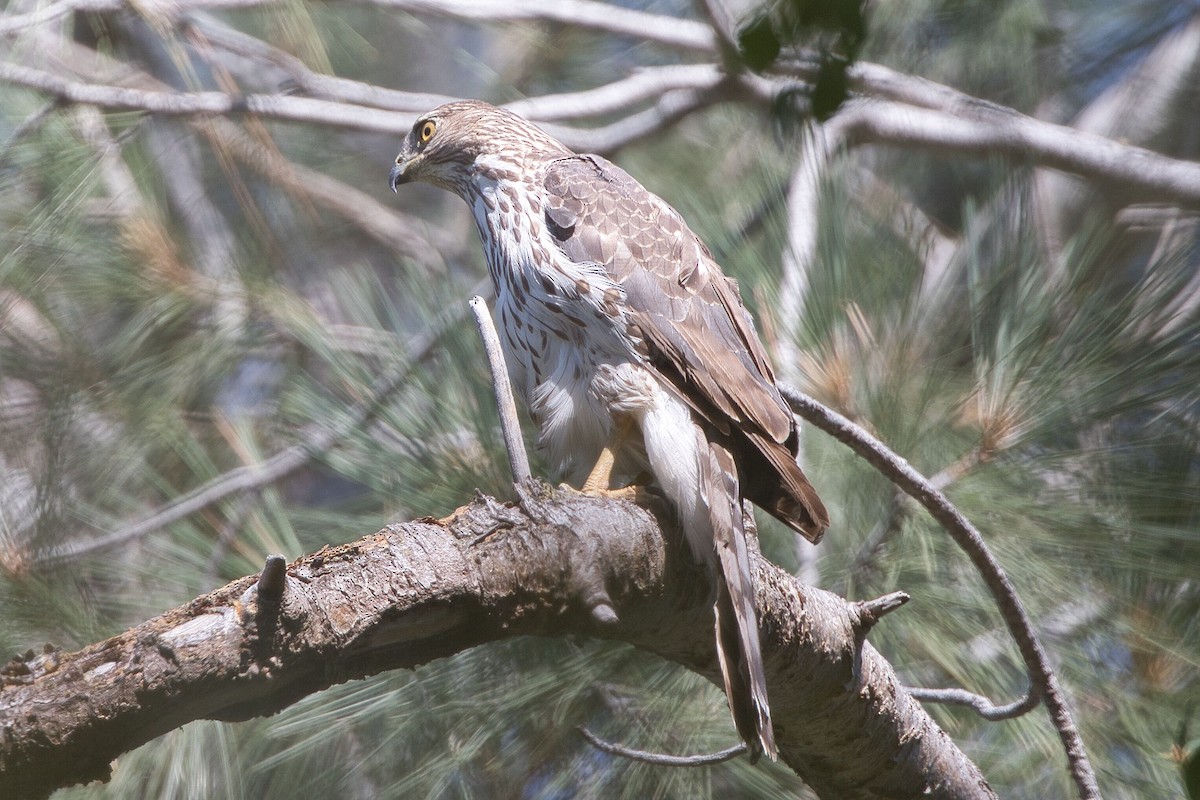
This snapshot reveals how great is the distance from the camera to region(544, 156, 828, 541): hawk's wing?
2.47 metres

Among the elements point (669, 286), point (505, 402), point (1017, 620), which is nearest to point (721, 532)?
point (505, 402)

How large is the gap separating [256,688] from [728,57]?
3.55ft

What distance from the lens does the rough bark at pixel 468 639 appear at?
130 centimetres

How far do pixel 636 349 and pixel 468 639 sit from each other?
106 cm

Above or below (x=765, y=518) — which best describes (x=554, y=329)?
above

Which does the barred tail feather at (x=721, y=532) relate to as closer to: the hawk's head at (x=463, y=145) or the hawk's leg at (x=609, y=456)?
the hawk's leg at (x=609, y=456)

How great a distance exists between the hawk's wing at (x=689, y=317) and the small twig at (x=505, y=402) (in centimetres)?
65

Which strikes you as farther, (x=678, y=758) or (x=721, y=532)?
(x=678, y=758)

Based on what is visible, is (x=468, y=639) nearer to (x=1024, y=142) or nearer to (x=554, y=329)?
(x=554, y=329)

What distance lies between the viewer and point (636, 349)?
258 cm

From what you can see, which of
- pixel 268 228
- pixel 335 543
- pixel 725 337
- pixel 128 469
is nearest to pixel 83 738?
pixel 725 337

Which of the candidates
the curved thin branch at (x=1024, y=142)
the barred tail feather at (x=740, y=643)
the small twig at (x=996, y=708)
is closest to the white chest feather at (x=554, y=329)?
the barred tail feather at (x=740, y=643)

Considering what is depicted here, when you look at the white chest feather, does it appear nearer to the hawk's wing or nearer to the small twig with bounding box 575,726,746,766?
the hawk's wing

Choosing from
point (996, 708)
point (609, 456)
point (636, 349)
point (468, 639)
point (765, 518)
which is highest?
point (636, 349)
